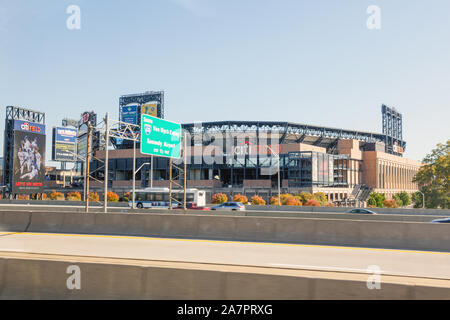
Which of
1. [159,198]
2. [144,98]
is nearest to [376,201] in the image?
[159,198]

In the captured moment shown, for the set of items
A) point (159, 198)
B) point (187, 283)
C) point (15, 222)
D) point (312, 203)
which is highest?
point (187, 283)

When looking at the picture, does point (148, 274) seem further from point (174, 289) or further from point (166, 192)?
point (166, 192)

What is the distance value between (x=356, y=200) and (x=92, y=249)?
82.6m

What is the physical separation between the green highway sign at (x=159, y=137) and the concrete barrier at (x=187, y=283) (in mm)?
21346

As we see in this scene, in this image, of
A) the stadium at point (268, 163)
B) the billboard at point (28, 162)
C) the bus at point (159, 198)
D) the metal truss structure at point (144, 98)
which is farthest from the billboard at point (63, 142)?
the bus at point (159, 198)

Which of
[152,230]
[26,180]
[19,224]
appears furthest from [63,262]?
[26,180]

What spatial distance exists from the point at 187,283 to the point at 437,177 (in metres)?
72.4

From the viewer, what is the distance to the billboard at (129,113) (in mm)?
104750


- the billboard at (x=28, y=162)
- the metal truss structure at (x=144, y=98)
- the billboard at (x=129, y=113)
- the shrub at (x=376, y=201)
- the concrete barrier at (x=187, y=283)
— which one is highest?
the metal truss structure at (x=144, y=98)

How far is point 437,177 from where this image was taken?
69.1 metres

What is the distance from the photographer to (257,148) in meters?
88.3

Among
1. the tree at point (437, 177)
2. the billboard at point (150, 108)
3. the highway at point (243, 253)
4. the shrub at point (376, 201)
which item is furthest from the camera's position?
the billboard at point (150, 108)

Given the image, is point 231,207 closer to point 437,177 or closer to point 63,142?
point 437,177

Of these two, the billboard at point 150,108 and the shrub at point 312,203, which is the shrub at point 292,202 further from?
the billboard at point 150,108
